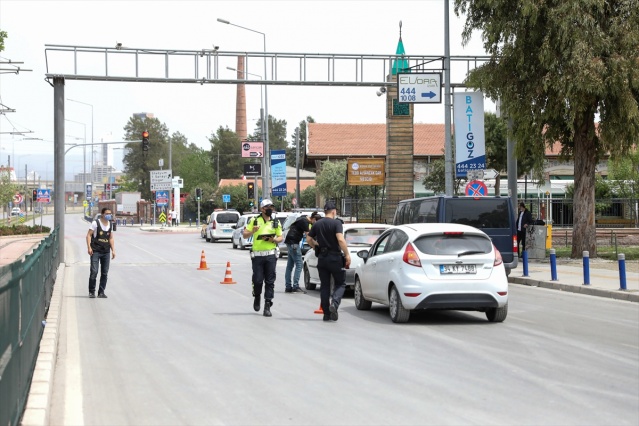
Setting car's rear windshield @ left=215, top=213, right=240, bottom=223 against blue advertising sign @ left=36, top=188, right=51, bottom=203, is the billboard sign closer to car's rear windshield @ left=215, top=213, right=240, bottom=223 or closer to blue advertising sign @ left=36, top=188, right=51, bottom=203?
car's rear windshield @ left=215, top=213, right=240, bottom=223

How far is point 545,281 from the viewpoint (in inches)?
885

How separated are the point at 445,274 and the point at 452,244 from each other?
0.50 meters

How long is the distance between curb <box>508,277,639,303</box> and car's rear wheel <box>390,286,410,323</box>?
19.8 feet

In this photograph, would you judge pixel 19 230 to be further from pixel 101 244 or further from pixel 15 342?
pixel 15 342

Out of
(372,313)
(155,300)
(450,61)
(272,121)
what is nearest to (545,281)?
(372,313)

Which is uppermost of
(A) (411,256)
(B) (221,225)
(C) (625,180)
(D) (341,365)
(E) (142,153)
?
(E) (142,153)

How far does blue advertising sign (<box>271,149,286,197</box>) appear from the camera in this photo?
52094 mm

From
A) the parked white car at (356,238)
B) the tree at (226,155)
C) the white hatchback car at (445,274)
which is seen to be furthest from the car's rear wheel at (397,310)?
the tree at (226,155)

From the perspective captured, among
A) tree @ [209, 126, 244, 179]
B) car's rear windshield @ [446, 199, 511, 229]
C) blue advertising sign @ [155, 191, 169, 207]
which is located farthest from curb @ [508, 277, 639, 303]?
tree @ [209, 126, 244, 179]

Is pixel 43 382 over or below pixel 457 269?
below

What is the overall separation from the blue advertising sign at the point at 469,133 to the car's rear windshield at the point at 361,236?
11.5 m

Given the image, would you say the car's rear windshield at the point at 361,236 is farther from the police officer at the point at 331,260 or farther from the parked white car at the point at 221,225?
the parked white car at the point at 221,225

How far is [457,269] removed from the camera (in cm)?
1436

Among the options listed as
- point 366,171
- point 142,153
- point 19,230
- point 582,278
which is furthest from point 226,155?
point 582,278
